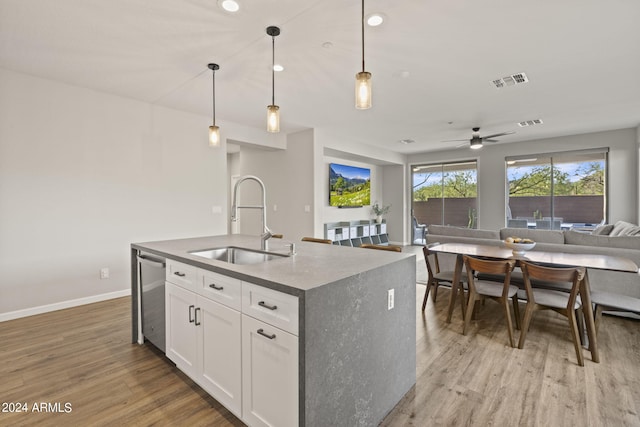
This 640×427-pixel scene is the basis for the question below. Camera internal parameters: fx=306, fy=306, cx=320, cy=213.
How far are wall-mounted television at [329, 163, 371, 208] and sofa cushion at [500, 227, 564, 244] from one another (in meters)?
3.99

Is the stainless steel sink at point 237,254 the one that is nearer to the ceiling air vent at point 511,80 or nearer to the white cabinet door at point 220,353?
the white cabinet door at point 220,353

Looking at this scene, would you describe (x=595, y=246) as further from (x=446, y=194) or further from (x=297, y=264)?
(x=446, y=194)

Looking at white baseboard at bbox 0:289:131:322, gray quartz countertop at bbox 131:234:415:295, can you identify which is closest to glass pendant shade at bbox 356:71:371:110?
gray quartz countertop at bbox 131:234:415:295

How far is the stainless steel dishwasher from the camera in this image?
2.33 m

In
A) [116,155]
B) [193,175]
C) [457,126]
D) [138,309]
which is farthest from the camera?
[457,126]

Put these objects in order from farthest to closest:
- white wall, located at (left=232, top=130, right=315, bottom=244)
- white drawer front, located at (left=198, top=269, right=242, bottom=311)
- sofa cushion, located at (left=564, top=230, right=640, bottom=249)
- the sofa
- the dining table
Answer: white wall, located at (left=232, top=130, right=315, bottom=244)
sofa cushion, located at (left=564, top=230, right=640, bottom=249)
the sofa
the dining table
white drawer front, located at (left=198, top=269, right=242, bottom=311)

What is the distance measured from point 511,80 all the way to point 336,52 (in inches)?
84.6

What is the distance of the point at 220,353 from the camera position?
175cm

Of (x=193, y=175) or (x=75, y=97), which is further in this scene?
(x=193, y=175)

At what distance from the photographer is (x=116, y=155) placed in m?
3.94

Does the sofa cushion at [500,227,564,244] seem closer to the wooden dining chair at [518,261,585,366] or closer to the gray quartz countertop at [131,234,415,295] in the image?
the wooden dining chair at [518,261,585,366]

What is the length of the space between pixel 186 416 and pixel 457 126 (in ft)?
18.7

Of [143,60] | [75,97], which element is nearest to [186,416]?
[143,60]

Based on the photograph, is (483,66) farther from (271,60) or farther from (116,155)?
(116,155)
